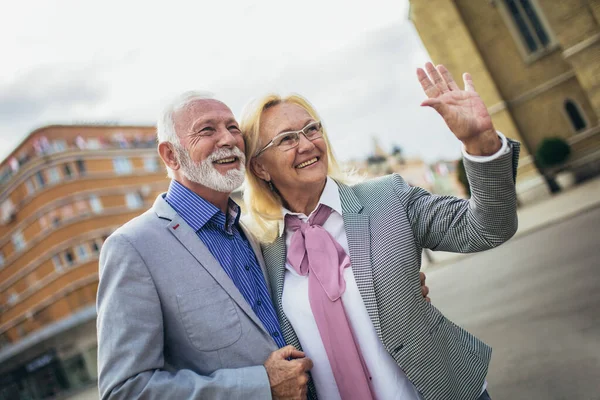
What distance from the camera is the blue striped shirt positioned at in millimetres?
2189

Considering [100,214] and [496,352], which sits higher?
[100,214]

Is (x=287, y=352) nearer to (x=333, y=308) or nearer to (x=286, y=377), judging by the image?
(x=286, y=377)

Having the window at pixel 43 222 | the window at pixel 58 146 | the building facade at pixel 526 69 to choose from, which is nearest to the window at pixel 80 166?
the window at pixel 58 146

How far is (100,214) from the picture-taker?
32.3 meters

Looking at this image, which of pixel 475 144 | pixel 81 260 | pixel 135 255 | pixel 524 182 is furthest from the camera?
pixel 81 260

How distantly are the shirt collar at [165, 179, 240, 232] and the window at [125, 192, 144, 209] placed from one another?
34216 mm

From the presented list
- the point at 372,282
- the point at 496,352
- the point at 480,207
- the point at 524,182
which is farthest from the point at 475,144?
the point at 524,182

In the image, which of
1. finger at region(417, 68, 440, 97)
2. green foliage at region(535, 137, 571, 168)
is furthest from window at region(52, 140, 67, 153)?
finger at region(417, 68, 440, 97)

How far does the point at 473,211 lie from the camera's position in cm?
193

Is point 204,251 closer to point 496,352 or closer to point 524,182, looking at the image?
point 496,352

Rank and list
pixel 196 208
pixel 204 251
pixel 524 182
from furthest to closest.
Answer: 1. pixel 524 182
2. pixel 196 208
3. pixel 204 251

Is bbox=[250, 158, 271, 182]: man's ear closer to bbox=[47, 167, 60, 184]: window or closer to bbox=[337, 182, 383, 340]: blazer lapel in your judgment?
bbox=[337, 182, 383, 340]: blazer lapel

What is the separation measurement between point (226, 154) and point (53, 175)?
34.7 metres

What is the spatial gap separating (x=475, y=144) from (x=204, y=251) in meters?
1.39
